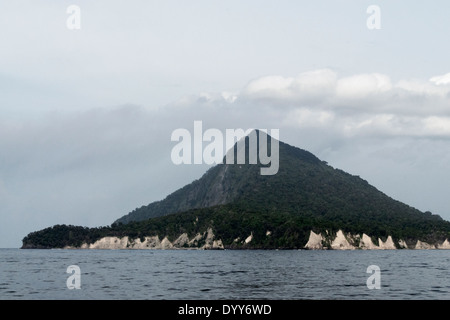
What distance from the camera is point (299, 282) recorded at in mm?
74500

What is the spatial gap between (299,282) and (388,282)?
11.9 m

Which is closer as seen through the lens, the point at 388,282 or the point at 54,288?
the point at 54,288
